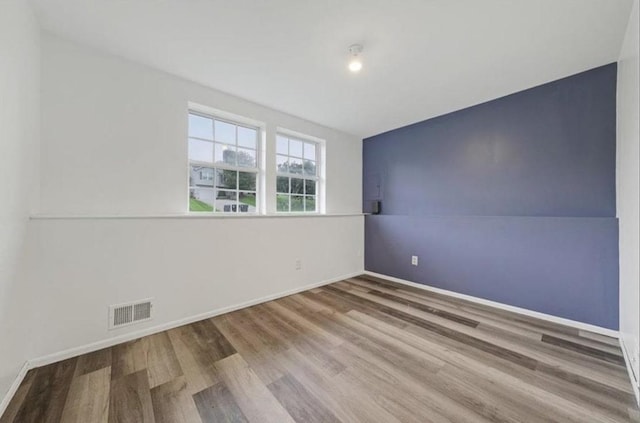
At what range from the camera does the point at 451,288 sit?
124 inches

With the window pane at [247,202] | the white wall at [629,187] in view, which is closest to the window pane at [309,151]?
the window pane at [247,202]

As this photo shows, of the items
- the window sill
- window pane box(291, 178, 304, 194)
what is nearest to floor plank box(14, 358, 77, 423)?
the window sill

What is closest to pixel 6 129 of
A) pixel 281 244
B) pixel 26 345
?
pixel 26 345

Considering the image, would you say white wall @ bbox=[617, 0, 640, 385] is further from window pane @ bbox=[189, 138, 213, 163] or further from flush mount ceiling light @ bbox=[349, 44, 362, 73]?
window pane @ bbox=[189, 138, 213, 163]

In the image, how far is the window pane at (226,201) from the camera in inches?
110

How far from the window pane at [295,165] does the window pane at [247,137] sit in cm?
61

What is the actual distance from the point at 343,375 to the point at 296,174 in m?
2.60

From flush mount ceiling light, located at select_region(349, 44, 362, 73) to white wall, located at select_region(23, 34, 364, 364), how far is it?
1355 mm

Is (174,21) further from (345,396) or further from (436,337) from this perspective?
(436,337)

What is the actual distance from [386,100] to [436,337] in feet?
8.47

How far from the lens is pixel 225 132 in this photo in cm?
287

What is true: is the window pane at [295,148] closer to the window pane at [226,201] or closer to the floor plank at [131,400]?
the window pane at [226,201]

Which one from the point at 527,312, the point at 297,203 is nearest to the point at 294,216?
the point at 297,203

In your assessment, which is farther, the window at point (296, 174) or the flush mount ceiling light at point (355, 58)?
the window at point (296, 174)
